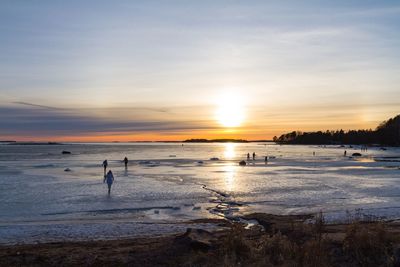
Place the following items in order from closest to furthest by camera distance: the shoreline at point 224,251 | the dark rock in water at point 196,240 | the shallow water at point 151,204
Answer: the shoreline at point 224,251
the dark rock in water at point 196,240
the shallow water at point 151,204

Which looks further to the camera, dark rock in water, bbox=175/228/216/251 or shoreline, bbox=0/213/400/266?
dark rock in water, bbox=175/228/216/251

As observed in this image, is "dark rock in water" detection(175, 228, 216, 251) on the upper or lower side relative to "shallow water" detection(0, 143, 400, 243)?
upper

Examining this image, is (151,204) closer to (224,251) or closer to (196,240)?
(196,240)

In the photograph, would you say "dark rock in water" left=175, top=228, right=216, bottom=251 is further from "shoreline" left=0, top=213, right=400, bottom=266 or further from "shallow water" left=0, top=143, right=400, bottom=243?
"shallow water" left=0, top=143, right=400, bottom=243

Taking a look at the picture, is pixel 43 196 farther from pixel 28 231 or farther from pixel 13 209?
pixel 28 231

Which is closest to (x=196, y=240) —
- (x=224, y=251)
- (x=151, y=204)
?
(x=224, y=251)

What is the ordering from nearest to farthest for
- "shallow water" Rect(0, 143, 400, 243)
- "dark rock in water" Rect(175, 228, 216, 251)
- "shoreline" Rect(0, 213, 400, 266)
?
"shoreline" Rect(0, 213, 400, 266) → "dark rock in water" Rect(175, 228, 216, 251) → "shallow water" Rect(0, 143, 400, 243)

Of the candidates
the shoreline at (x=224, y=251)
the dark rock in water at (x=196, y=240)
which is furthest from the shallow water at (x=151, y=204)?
the dark rock in water at (x=196, y=240)

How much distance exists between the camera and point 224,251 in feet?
36.9

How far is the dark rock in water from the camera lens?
39.2 feet

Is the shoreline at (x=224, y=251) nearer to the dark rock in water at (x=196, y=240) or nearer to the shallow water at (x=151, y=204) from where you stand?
the dark rock in water at (x=196, y=240)

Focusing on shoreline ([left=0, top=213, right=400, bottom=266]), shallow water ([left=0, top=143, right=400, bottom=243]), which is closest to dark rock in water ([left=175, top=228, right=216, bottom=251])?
shoreline ([left=0, top=213, right=400, bottom=266])

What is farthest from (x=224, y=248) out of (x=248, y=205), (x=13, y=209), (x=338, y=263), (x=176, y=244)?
(x=13, y=209)

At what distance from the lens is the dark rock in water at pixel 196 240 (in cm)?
1196
